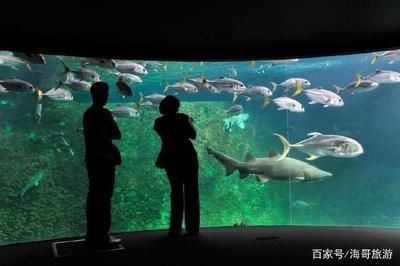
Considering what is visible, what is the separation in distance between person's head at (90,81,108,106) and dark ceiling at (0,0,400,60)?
82 centimetres

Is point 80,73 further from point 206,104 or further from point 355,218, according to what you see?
point 355,218

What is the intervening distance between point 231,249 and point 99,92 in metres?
2.49

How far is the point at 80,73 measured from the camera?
19.8ft

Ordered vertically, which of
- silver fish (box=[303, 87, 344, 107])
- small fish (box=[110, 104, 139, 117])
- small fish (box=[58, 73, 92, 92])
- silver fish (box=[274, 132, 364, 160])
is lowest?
silver fish (box=[274, 132, 364, 160])

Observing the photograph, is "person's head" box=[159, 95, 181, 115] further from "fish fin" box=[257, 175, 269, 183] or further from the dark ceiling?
"fish fin" box=[257, 175, 269, 183]

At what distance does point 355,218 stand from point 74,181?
1282cm

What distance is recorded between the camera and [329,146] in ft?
21.7

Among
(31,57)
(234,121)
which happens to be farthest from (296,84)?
(31,57)

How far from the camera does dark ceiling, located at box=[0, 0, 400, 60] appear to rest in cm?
375

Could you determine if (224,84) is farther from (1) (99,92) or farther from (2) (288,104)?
(1) (99,92)

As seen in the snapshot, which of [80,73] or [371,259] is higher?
[80,73]

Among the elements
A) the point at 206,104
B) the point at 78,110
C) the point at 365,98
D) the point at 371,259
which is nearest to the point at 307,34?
the point at 371,259

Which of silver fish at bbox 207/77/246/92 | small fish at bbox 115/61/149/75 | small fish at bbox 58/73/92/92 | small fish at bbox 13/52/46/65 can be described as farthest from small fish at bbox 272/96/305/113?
small fish at bbox 13/52/46/65

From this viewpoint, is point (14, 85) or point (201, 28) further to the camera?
point (14, 85)
